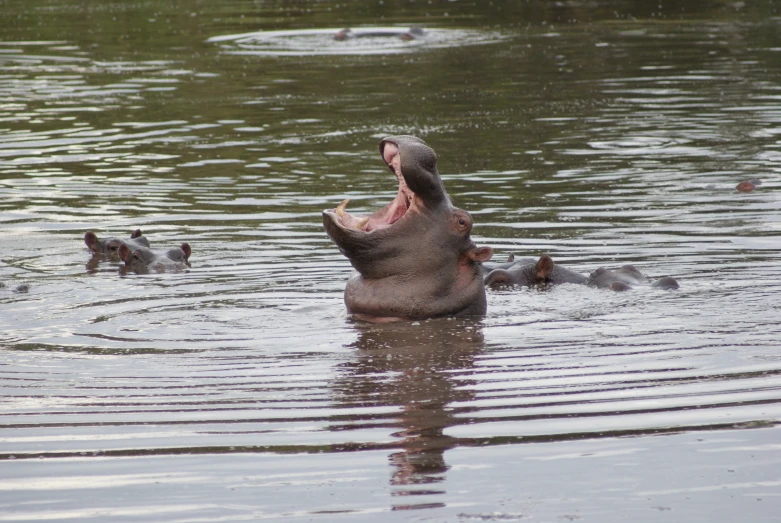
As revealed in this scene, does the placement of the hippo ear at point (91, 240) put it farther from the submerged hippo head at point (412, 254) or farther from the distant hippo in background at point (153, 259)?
the submerged hippo head at point (412, 254)

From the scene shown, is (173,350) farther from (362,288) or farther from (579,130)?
(579,130)

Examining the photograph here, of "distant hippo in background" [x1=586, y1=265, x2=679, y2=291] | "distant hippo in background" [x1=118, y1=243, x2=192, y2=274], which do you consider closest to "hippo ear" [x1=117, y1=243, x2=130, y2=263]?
"distant hippo in background" [x1=118, y1=243, x2=192, y2=274]

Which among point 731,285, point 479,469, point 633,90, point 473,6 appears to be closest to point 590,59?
point 633,90

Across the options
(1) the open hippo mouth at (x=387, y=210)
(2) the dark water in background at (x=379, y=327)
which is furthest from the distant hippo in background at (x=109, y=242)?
(1) the open hippo mouth at (x=387, y=210)

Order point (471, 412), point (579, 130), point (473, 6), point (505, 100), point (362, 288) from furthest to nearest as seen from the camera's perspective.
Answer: point (473, 6), point (505, 100), point (579, 130), point (362, 288), point (471, 412)

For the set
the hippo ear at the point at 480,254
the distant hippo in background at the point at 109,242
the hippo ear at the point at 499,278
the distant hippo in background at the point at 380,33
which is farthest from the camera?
the distant hippo in background at the point at 380,33

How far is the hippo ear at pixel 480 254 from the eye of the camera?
7914 mm

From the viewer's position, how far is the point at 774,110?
18.5m

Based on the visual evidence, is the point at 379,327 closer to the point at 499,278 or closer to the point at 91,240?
the point at 499,278

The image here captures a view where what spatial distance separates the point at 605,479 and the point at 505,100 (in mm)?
15953

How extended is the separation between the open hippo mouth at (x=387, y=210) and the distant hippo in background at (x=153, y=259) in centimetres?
245

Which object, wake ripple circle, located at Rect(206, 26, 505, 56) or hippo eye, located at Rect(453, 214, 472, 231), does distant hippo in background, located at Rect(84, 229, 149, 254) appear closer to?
hippo eye, located at Rect(453, 214, 472, 231)

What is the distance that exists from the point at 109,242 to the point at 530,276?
3.44 metres

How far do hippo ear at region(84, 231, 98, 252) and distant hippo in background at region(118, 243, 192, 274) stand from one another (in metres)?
0.55
